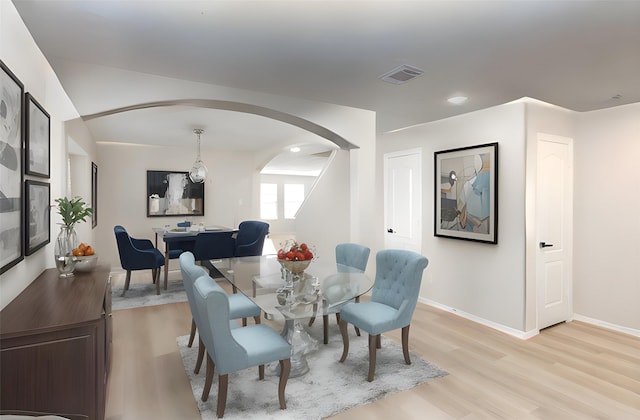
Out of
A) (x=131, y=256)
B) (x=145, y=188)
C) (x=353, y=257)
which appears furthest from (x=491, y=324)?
(x=145, y=188)

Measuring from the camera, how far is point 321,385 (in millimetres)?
2627

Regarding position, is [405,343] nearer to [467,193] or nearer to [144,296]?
[467,193]

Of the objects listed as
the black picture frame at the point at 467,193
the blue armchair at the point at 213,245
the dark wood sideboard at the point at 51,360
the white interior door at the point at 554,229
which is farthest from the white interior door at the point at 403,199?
the dark wood sideboard at the point at 51,360

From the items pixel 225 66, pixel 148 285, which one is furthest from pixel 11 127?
pixel 148 285

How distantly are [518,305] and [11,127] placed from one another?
4.28m

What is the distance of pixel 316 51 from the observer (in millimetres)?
2273

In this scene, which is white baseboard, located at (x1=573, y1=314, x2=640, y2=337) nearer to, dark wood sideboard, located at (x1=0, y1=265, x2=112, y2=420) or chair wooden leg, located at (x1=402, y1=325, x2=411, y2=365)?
chair wooden leg, located at (x1=402, y1=325, x2=411, y2=365)

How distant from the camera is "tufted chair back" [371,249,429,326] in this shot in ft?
9.42

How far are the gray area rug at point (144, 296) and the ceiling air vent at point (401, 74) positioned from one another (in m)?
3.87

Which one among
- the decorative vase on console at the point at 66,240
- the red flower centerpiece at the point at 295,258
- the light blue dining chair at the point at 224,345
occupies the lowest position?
the light blue dining chair at the point at 224,345

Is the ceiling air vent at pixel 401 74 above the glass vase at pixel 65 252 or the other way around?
above

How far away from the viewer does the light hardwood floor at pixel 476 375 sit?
2.34m

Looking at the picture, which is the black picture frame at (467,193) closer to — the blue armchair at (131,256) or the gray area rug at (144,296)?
the gray area rug at (144,296)

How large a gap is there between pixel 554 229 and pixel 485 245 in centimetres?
77
